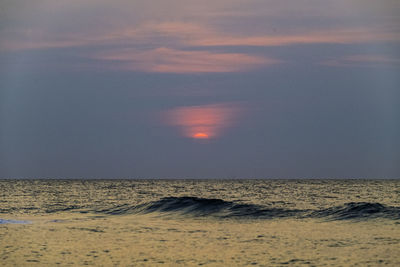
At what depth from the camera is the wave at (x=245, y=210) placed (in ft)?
113

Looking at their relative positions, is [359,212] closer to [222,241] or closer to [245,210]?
[245,210]

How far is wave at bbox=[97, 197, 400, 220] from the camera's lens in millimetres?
34594

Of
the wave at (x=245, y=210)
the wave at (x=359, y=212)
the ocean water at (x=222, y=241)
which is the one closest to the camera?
the ocean water at (x=222, y=241)

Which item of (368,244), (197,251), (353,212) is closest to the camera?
(197,251)

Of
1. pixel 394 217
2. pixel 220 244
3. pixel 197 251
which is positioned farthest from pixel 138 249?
pixel 394 217

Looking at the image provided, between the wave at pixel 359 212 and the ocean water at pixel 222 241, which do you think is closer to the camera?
the ocean water at pixel 222 241

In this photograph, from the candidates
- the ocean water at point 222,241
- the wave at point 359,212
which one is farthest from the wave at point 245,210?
the ocean water at point 222,241

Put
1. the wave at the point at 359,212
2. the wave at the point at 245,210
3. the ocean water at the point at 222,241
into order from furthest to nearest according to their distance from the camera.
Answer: the wave at the point at 245,210
the wave at the point at 359,212
the ocean water at the point at 222,241

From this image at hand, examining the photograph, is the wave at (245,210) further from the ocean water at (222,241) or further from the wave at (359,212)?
the ocean water at (222,241)

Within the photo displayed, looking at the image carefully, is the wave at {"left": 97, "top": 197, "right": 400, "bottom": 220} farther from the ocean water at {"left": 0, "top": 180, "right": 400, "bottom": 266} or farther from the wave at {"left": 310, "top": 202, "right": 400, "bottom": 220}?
the ocean water at {"left": 0, "top": 180, "right": 400, "bottom": 266}

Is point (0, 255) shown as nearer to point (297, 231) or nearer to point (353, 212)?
point (297, 231)

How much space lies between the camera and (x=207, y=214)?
40.6 metres

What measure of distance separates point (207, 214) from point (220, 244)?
18279mm

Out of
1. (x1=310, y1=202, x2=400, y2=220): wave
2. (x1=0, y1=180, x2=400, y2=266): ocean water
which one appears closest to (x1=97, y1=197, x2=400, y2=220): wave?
(x1=310, y1=202, x2=400, y2=220): wave
